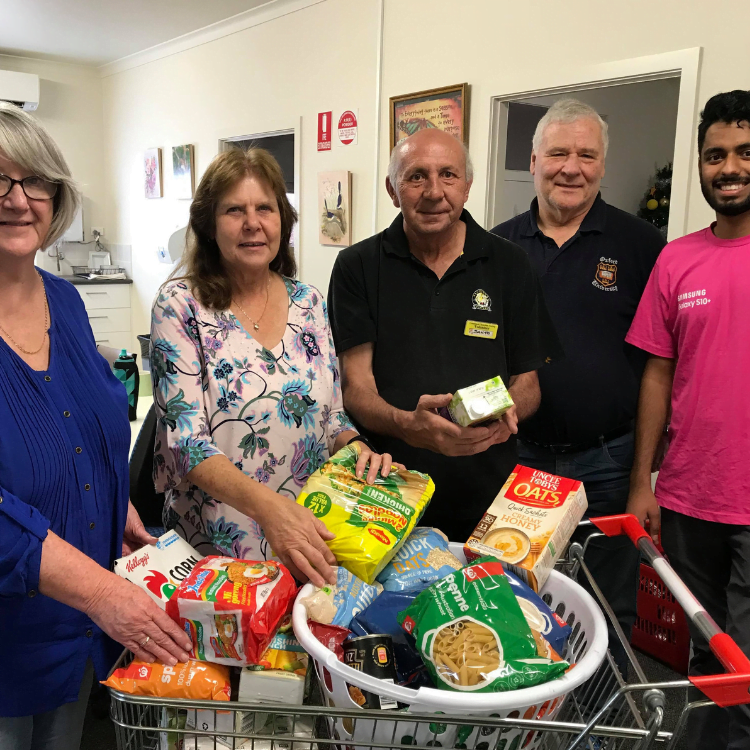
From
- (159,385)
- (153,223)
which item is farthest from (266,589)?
(153,223)

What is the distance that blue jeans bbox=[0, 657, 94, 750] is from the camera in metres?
1.14

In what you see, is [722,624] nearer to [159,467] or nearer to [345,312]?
[345,312]

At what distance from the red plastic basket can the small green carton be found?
1.73 m

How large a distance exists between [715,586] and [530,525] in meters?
1.14

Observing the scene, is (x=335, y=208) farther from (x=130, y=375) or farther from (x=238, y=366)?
(x=238, y=366)

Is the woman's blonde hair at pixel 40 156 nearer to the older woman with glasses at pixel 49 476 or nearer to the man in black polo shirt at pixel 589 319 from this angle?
the older woman with glasses at pixel 49 476

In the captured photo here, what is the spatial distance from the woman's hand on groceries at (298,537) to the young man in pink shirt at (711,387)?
3.94ft

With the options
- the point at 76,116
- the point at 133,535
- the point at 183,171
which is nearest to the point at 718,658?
the point at 133,535

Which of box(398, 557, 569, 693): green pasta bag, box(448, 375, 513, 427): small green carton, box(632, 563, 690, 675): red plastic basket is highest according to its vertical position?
box(448, 375, 513, 427): small green carton

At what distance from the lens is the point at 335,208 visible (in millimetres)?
4465

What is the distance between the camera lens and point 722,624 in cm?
186

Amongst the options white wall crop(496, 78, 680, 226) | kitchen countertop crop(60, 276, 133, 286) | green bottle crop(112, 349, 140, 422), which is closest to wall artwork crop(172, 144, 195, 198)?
kitchen countertop crop(60, 276, 133, 286)

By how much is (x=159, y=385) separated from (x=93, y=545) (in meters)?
0.31

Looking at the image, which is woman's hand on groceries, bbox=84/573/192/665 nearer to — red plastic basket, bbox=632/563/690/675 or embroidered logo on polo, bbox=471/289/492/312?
embroidered logo on polo, bbox=471/289/492/312
